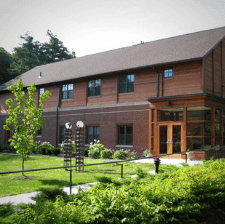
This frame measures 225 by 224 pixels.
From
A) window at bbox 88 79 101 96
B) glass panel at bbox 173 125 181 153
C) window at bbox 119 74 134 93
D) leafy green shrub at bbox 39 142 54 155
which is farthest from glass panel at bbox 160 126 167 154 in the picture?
leafy green shrub at bbox 39 142 54 155

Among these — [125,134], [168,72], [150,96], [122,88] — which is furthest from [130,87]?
[125,134]

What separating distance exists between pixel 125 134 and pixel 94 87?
519 centimetres

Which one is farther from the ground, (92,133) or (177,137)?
(92,133)

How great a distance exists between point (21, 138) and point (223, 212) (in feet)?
29.1

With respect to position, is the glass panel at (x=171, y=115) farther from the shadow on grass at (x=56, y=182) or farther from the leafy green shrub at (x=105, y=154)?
the shadow on grass at (x=56, y=182)

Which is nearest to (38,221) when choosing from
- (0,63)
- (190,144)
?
(190,144)

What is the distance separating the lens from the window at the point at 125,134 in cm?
2155

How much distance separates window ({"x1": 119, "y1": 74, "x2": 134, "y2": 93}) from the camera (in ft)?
71.9

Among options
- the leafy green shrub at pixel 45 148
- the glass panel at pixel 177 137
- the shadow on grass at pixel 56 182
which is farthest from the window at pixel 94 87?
the shadow on grass at pixel 56 182

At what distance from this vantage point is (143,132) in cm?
2058

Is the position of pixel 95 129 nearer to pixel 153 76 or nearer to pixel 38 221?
pixel 153 76

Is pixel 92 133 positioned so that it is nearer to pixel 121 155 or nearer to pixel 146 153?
pixel 121 155

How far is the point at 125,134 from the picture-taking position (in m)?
21.8

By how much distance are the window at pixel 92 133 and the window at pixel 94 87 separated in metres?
2.88
